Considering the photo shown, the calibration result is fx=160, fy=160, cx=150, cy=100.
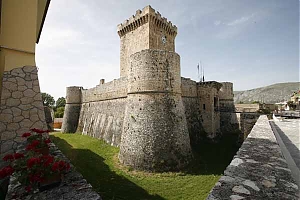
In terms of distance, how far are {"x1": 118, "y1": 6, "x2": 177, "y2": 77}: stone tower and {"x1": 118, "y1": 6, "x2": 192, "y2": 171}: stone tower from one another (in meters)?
5.40

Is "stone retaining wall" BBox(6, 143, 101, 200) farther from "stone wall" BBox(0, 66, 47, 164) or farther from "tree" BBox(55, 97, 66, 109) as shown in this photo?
"tree" BBox(55, 97, 66, 109)

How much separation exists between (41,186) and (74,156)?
9.80 meters

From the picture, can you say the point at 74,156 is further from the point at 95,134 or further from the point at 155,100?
the point at 155,100

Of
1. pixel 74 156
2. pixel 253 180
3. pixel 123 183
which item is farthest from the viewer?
pixel 74 156

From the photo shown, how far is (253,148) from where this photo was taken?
3230 mm

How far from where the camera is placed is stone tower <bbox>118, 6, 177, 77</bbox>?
14289 mm

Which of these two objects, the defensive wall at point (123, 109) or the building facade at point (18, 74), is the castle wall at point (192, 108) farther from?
the building facade at point (18, 74)

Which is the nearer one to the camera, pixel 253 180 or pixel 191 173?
pixel 253 180

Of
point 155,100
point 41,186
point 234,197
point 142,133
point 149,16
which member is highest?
point 149,16

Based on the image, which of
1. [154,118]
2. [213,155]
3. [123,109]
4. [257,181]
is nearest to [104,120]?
[123,109]

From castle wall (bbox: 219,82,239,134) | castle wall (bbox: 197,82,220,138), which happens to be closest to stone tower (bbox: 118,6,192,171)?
castle wall (bbox: 197,82,220,138)

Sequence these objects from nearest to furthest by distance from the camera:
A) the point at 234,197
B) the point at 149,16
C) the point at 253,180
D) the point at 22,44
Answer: the point at 234,197, the point at 253,180, the point at 22,44, the point at 149,16

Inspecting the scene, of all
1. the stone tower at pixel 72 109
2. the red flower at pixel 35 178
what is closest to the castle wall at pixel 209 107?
the red flower at pixel 35 178

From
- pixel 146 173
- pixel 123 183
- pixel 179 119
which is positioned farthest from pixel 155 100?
pixel 123 183
